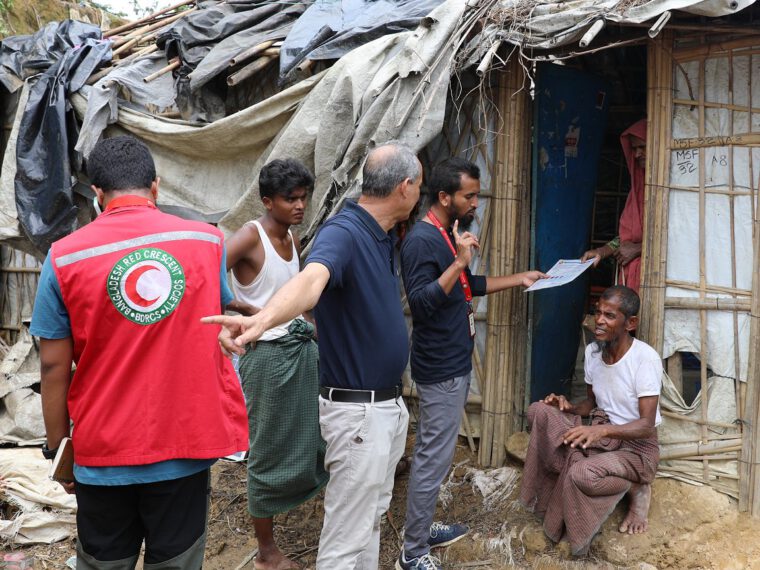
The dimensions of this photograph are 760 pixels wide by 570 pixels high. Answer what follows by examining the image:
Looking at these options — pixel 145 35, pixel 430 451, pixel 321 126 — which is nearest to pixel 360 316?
pixel 430 451

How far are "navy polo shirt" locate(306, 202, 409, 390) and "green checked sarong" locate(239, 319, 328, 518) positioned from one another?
2.98 ft

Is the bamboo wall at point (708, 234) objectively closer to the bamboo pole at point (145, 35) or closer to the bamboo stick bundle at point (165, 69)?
the bamboo stick bundle at point (165, 69)

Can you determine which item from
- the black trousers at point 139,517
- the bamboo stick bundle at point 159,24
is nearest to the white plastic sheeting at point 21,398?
the bamboo stick bundle at point 159,24

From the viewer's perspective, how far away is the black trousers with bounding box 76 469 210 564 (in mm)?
2480

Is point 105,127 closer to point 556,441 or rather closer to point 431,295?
point 431,295

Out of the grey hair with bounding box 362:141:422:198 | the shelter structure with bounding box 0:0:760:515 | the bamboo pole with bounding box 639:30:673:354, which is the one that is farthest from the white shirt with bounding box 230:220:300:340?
the bamboo pole with bounding box 639:30:673:354

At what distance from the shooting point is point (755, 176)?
3713mm

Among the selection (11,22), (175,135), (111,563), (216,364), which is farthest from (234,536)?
(11,22)

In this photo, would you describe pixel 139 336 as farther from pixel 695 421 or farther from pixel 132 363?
pixel 695 421

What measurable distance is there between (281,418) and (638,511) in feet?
6.37

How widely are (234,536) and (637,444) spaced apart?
238cm

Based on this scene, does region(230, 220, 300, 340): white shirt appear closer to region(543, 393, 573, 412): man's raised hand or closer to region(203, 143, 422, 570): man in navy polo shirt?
region(203, 143, 422, 570): man in navy polo shirt

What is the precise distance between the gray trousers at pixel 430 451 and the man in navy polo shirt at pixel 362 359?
77cm

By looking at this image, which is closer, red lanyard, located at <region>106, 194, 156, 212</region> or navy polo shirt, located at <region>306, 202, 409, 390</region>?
red lanyard, located at <region>106, 194, 156, 212</region>
